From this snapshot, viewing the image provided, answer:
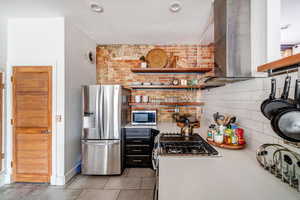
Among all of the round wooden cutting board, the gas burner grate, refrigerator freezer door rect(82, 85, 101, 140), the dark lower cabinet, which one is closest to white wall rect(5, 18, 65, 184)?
refrigerator freezer door rect(82, 85, 101, 140)

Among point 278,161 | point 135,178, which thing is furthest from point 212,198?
point 135,178

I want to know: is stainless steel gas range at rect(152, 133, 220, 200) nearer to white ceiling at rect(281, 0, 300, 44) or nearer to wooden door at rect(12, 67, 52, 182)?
wooden door at rect(12, 67, 52, 182)

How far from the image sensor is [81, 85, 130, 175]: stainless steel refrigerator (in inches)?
108

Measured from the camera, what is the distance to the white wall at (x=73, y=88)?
2.60m

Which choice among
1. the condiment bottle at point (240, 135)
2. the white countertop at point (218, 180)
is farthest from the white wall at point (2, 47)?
the condiment bottle at point (240, 135)

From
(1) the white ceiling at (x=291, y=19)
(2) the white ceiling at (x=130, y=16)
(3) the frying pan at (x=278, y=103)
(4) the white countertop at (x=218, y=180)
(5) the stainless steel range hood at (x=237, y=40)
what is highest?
(2) the white ceiling at (x=130, y=16)

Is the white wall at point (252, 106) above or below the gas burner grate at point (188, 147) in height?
above

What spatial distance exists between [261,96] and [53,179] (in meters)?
3.04

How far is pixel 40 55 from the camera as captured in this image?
2525mm

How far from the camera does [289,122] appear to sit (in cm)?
87

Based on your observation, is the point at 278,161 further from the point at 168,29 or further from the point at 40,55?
the point at 40,55

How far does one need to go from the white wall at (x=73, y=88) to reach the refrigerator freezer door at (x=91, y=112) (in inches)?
7.9

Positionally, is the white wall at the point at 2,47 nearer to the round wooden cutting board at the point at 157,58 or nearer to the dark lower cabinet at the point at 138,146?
the dark lower cabinet at the point at 138,146

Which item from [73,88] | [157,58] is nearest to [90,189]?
[73,88]
